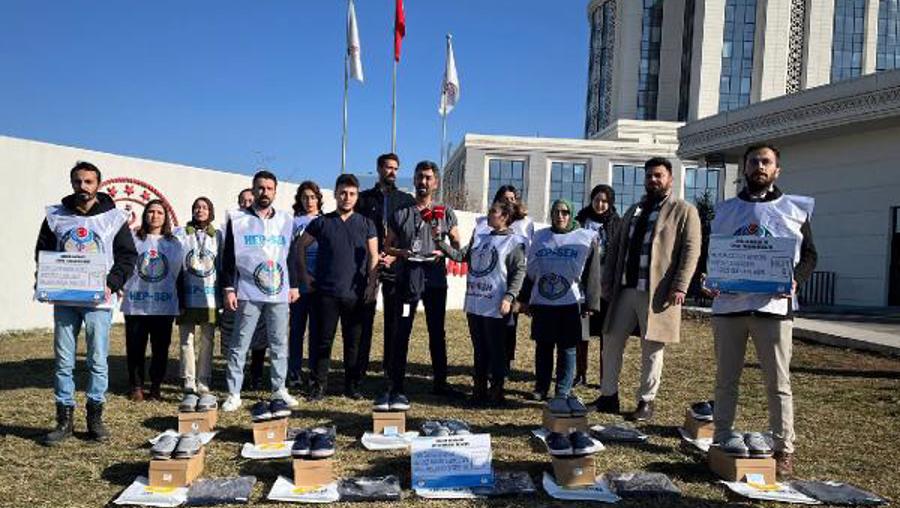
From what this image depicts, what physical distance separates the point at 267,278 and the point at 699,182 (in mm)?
53876

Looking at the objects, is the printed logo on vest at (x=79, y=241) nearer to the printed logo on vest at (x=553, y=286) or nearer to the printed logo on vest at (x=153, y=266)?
the printed logo on vest at (x=153, y=266)

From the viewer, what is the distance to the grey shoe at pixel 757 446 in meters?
4.24

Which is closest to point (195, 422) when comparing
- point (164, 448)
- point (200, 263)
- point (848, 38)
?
point (164, 448)

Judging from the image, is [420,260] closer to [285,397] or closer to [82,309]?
[285,397]

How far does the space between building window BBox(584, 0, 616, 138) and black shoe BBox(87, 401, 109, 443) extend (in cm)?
6405

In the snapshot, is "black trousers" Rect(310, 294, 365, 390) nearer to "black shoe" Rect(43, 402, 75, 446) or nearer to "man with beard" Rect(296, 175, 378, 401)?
"man with beard" Rect(296, 175, 378, 401)

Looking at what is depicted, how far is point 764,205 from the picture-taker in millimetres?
4609

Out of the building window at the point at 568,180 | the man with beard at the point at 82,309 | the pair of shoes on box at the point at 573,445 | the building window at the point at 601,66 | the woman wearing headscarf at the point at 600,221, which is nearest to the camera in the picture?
the pair of shoes on box at the point at 573,445

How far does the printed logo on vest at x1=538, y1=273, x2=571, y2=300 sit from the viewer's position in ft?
21.3

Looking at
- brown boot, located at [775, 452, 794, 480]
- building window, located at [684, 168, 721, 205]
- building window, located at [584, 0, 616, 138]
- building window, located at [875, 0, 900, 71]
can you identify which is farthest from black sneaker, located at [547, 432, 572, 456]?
building window, located at [584, 0, 616, 138]

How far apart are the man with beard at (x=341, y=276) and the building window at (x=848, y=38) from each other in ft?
187

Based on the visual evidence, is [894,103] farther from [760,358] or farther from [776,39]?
[776,39]

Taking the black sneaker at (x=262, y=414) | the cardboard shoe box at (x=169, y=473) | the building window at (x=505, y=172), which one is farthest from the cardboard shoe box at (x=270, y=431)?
the building window at (x=505, y=172)

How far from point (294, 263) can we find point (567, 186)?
49.7m
